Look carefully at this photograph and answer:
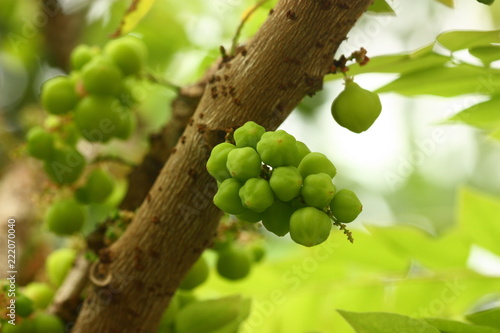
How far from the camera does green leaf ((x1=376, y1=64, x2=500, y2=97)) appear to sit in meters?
0.91

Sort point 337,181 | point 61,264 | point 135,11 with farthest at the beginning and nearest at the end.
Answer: point 337,181 < point 61,264 < point 135,11

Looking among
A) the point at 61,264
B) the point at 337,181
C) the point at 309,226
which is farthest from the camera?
the point at 337,181

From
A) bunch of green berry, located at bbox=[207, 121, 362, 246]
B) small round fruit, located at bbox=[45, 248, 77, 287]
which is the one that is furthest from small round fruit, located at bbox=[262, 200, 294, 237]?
small round fruit, located at bbox=[45, 248, 77, 287]

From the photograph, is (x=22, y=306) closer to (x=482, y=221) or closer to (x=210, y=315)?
(x=210, y=315)

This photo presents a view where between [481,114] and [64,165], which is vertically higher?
[481,114]

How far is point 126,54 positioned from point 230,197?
0.58 meters

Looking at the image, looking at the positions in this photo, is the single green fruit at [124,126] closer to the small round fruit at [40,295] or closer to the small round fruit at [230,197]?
the small round fruit at [40,295]

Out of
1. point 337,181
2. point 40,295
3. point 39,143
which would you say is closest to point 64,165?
point 39,143

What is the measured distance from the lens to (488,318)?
76 centimetres

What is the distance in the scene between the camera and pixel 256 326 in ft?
4.18

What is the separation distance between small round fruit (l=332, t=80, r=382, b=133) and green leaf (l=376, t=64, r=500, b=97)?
17cm

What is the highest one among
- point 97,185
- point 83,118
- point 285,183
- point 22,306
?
point 285,183

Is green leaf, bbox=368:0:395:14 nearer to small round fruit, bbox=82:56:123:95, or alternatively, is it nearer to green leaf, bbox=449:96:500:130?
green leaf, bbox=449:96:500:130

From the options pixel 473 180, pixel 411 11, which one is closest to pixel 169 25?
pixel 411 11
